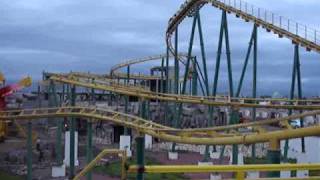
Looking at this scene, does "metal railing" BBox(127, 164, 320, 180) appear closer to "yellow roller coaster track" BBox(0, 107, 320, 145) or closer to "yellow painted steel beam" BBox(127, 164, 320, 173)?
"yellow painted steel beam" BBox(127, 164, 320, 173)

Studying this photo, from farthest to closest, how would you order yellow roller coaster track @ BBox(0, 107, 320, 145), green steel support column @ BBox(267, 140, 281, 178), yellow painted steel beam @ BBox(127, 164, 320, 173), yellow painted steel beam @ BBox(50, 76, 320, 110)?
yellow painted steel beam @ BBox(50, 76, 320, 110)
yellow roller coaster track @ BBox(0, 107, 320, 145)
green steel support column @ BBox(267, 140, 281, 178)
yellow painted steel beam @ BBox(127, 164, 320, 173)

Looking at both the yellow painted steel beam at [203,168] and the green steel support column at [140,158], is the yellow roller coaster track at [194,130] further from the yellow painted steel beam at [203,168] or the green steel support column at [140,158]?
the green steel support column at [140,158]

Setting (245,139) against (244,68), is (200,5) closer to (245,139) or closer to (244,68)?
(244,68)

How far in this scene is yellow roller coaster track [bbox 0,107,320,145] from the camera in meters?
6.14

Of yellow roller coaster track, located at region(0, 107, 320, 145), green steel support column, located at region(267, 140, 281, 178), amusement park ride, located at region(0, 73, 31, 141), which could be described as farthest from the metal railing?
amusement park ride, located at region(0, 73, 31, 141)

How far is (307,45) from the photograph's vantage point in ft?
64.7

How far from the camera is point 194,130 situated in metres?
12.5

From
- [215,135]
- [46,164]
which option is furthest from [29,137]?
[215,135]

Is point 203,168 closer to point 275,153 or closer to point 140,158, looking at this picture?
point 140,158

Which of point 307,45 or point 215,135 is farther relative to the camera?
point 307,45

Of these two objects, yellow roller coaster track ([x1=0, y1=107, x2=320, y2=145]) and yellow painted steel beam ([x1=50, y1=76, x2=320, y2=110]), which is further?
yellow painted steel beam ([x1=50, y1=76, x2=320, y2=110])

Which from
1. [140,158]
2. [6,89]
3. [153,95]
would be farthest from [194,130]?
[6,89]

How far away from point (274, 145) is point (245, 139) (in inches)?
73.6

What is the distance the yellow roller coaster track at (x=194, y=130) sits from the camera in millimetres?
6138
